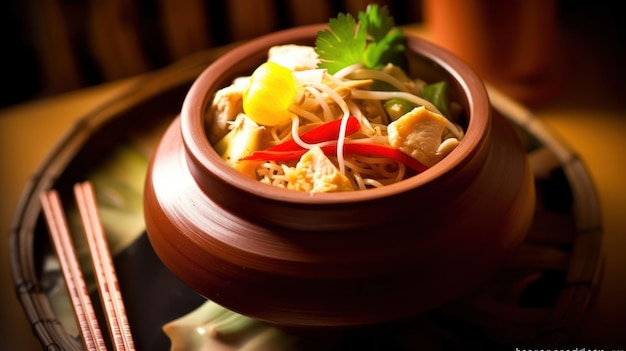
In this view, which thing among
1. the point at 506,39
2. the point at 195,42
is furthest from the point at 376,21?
the point at 195,42

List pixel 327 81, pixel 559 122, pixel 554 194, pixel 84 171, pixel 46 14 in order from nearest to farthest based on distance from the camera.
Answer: pixel 327 81 < pixel 554 194 < pixel 84 171 < pixel 559 122 < pixel 46 14

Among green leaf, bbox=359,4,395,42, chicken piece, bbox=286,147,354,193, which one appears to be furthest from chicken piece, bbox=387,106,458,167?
green leaf, bbox=359,4,395,42

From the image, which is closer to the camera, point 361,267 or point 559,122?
point 361,267

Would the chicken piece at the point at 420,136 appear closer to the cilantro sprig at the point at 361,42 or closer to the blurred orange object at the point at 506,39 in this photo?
the cilantro sprig at the point at 361,42

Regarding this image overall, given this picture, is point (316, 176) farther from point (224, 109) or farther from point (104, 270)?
point (104, 270)

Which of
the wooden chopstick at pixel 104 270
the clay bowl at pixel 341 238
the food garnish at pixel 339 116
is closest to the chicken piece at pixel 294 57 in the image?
Result: the food garnish at pixel 339 116

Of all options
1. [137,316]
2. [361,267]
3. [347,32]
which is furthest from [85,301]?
[347,32]

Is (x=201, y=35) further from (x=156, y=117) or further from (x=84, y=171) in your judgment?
(x=84, y=171)
